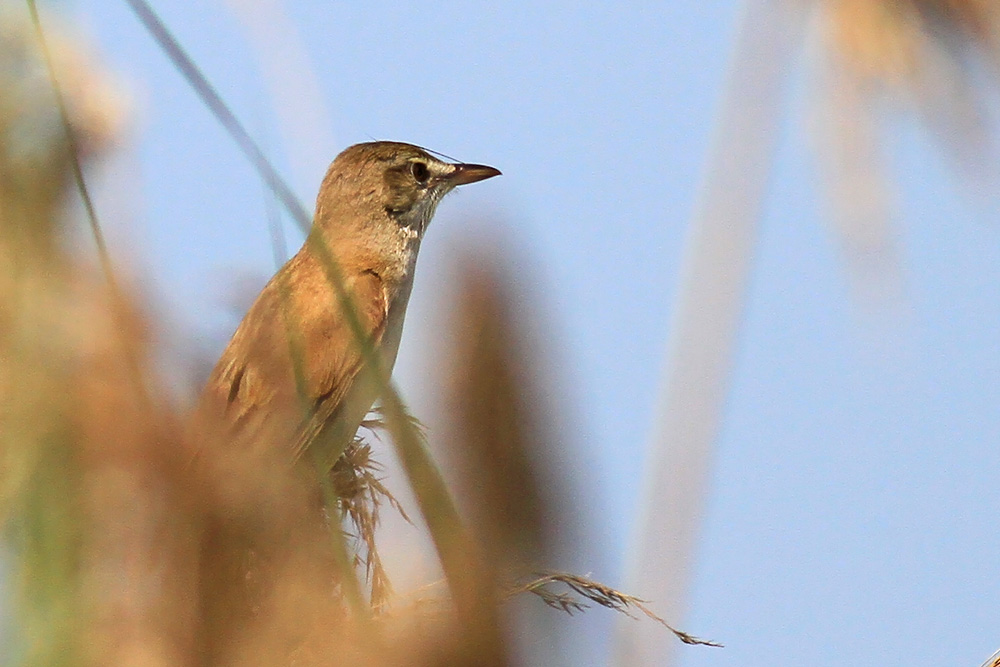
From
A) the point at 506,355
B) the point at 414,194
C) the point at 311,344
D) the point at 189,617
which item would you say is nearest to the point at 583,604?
the point at 506,355

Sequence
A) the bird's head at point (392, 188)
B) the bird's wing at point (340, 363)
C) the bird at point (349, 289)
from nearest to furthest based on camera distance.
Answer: the bird at point (349, 289), the bird's wing at point (340, 363), the bird's head at point (392, 188)

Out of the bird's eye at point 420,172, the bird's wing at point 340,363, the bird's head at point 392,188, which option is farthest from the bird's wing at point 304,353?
the bird's eye at point 420,172

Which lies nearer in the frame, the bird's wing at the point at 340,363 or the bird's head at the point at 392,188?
the bird's wing at the point at 340,363

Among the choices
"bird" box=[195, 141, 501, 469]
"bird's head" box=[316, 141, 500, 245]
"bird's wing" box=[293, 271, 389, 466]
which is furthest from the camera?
"bird's head" box=[316, 141, 500, 245]

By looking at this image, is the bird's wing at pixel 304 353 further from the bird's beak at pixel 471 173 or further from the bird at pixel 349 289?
the bird's beak at pixel 471 173

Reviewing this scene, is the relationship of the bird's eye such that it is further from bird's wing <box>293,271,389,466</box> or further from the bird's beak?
bird's wing <box>293,271,389,466</box>

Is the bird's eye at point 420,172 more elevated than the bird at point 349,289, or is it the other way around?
the bird's eye at point 420,172

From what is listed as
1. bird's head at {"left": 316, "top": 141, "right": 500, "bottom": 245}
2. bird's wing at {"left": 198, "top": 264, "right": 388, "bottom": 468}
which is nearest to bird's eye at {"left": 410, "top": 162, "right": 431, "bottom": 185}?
bird's head at {"left": 316, "top": 141, "right": 500, "bottom": 245}

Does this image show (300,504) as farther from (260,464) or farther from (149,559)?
(149,559)
